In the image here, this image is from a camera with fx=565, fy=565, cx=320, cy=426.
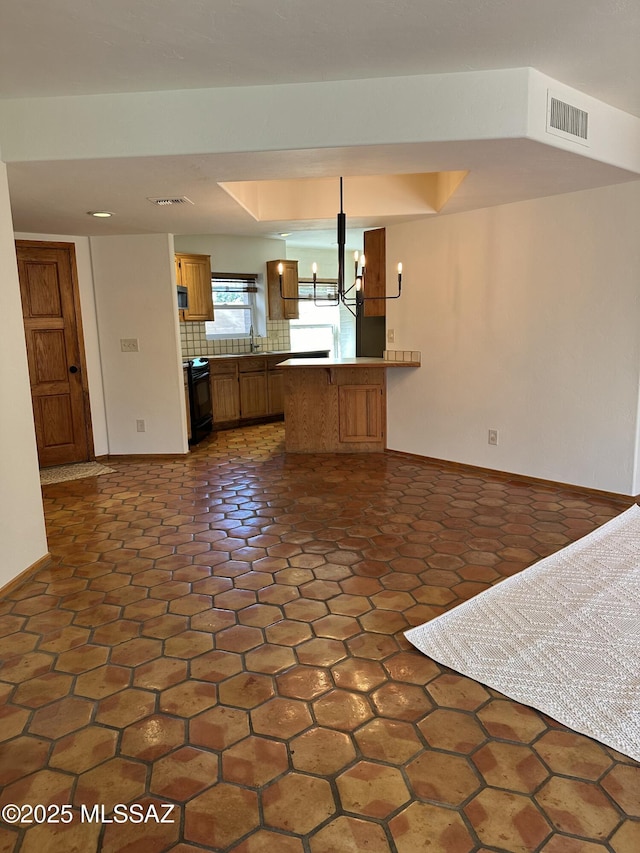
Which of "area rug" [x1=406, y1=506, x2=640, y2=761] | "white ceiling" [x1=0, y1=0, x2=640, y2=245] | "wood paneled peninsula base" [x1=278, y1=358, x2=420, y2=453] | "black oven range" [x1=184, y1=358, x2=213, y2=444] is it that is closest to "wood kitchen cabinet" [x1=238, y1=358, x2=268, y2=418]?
"black oven range" [x1=184, y1=358, x2=213, y2=444]

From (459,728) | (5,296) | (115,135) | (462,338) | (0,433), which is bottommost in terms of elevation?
(459,728)

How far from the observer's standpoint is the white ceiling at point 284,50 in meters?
2.08

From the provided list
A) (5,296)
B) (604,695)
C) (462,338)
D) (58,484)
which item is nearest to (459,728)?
(604,695)

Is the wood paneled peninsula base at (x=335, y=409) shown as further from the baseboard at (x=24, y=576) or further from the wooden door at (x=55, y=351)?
the baseboard at (x=24, y=576)

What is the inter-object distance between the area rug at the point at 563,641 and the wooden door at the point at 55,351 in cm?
423

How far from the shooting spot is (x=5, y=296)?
2900mm

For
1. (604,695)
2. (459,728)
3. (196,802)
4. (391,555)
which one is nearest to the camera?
(196,802)

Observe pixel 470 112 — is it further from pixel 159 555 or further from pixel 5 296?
pixel 159 555

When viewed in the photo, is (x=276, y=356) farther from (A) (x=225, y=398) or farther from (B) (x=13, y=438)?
(B) (x=13, y=438)

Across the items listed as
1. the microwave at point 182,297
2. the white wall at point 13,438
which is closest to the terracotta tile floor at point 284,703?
the white wall at point 13,438

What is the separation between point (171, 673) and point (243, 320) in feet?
20.0

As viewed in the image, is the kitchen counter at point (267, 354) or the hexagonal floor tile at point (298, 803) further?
the kitchen counter at point (267, 354)

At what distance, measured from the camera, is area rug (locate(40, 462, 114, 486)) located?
4.98 metres

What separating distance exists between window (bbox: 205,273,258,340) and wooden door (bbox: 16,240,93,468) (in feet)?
7.41
